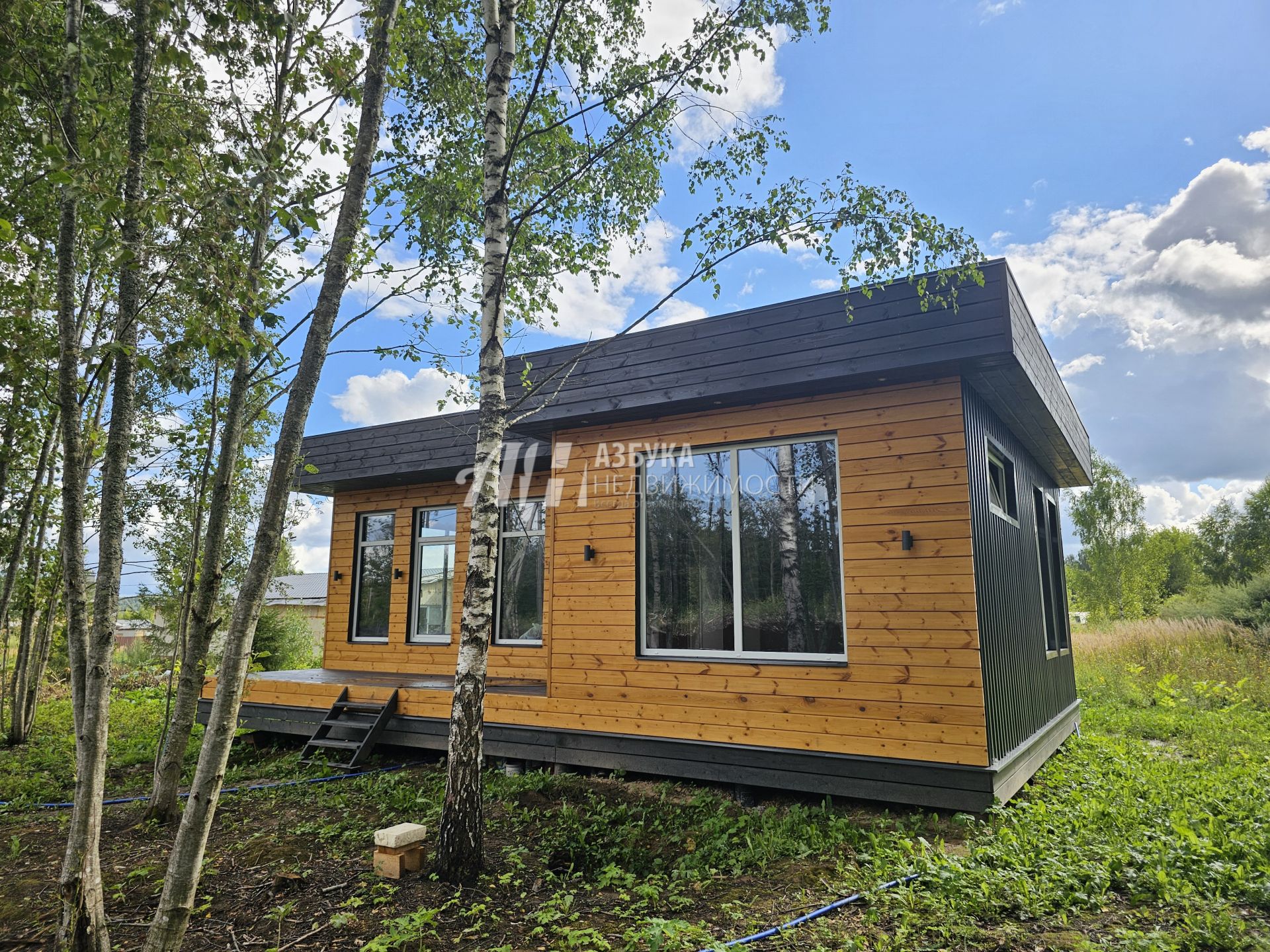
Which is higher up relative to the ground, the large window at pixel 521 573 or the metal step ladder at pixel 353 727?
the large window at pixel 521 573

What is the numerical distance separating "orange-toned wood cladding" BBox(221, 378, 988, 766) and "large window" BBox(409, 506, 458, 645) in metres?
3.09

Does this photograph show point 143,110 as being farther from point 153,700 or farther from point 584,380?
point 153,700

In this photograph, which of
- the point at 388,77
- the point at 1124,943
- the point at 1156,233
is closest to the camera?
the point at 1124,943

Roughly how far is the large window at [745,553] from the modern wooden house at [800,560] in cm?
1

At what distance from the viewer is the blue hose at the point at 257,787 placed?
4.94 m

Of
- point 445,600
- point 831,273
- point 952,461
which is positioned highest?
point 831,273

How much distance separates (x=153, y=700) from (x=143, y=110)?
10.3 m

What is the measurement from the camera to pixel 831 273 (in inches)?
172

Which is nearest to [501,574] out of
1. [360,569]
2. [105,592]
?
[360,569]

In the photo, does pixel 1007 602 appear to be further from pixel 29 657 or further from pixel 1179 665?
pixel 29 657

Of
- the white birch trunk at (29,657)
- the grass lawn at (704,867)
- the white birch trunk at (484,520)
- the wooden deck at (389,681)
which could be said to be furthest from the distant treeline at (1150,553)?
the white birch trunk at (29,657)

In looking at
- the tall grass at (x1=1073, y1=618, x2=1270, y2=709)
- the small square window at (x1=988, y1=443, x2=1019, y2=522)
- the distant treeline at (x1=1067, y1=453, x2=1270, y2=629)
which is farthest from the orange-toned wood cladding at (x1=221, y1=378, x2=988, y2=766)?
the distant treeline at (x1=1067, y1=453, x2=1270, y2=629)

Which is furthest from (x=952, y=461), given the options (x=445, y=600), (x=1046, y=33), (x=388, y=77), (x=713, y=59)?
(x=445, y=600)

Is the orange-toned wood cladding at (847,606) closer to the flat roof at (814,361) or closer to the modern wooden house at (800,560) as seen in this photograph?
the modern wooden house at (800,560)
